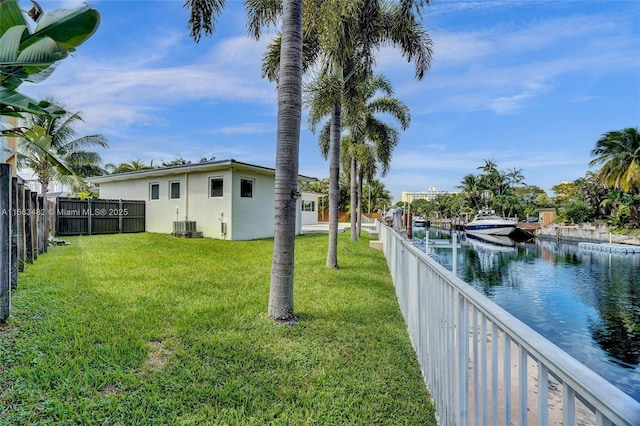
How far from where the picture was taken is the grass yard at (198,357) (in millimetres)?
2611

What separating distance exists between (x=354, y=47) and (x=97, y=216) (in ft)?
49.4

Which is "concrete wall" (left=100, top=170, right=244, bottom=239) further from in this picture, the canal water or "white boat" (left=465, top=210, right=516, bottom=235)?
"white boat" (left=465, top=210, right=516, bottom=235)

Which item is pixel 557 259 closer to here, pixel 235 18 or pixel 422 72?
pixel 422 72

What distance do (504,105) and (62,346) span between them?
25.4 meters

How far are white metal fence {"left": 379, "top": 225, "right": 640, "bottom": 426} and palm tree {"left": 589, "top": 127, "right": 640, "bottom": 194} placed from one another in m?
37.1

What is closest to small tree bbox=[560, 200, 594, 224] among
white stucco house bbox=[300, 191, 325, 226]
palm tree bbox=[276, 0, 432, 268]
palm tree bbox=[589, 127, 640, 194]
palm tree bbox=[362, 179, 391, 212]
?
palm tree bbox=[589, 127, 640, 194]

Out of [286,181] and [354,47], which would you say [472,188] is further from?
[286,181]

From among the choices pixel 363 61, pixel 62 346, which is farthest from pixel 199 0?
pixel 62 346

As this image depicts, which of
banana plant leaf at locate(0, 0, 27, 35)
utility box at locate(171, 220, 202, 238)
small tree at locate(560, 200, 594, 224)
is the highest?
banana plant leaf at locate(0, 0, 27, 35)

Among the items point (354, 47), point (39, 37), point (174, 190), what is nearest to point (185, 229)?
point (174, 190)

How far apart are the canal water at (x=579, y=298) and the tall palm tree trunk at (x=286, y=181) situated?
4.59 m

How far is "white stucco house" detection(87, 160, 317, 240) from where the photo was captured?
15117mm

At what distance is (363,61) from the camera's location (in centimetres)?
1005

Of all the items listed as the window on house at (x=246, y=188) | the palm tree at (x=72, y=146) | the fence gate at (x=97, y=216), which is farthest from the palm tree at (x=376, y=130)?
the palm tree at (x=72, y=146)
